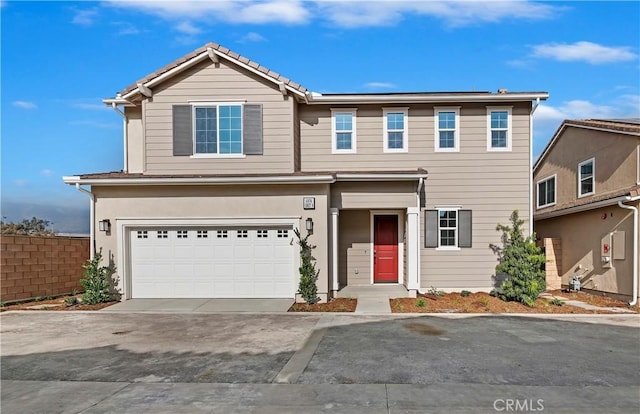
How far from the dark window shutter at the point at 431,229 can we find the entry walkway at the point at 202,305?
442cm

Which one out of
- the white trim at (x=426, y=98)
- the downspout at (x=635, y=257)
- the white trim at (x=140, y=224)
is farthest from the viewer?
the white trim at (x=426, y=98)

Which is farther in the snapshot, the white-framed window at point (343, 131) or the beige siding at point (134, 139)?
the beige siding at point (134, 139)

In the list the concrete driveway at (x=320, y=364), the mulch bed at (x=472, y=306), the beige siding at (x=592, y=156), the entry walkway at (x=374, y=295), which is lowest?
the mulch bed at (x=472, y=306)

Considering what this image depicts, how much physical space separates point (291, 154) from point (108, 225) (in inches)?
205

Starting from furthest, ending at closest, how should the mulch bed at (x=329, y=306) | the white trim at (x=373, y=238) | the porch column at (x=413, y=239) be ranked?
the white trim at (x=373, y=238)
the porch column at (x=413, y=239)
the mulch bed at (x=329, y=306)

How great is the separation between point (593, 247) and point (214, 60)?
12.0 metres

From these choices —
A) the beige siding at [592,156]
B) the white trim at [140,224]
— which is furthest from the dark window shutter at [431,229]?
the beige siding at [592,156]

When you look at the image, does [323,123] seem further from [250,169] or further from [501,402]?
[501,402]

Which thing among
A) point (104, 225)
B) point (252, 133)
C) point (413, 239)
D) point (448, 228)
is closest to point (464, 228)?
point (448, 228)

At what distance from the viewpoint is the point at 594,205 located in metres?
12.2

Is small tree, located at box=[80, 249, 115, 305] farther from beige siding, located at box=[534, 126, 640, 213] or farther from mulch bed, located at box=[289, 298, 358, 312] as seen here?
beige siding, located at box=[534, 126, 640, 213]

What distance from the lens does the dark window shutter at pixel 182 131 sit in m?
11.9

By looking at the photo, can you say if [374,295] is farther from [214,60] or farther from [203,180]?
[214,60]

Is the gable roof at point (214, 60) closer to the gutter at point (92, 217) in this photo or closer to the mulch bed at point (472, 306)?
the gutter at point (92, 217)
